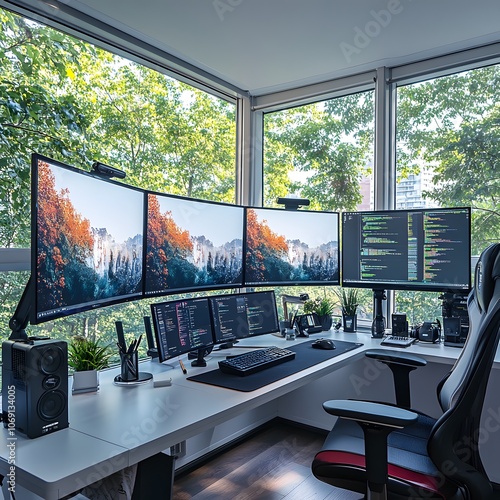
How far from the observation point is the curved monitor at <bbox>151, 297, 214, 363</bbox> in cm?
194

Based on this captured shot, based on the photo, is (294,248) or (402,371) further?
(294,248)

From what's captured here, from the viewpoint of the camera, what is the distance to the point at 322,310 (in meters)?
2.90

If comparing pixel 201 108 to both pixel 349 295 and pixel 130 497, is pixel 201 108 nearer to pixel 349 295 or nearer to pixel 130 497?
pixel 349 295

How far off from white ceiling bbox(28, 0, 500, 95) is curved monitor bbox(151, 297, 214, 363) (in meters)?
1.49

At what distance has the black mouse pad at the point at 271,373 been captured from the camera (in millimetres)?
1734

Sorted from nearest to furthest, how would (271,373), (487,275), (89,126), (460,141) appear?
(487,275) < (271,373) < (89,126) < (460,141)

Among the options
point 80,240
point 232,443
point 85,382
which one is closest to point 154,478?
point 85,382

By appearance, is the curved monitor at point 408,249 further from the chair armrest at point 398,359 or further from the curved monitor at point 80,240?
the curved monitor at point 80,240

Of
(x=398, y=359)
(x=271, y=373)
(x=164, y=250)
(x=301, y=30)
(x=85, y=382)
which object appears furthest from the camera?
(x=301, y=30)

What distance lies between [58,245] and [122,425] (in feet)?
1.97

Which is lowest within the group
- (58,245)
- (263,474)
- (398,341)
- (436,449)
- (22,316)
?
(263,474)

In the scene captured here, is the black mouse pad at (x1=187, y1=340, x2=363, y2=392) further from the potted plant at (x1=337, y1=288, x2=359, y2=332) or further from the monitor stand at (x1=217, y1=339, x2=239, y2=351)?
the potted plant at (x1=337, y1=288, x2=359, y2=332)

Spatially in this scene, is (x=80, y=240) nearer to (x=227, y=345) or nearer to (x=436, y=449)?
(x=227, y=345)

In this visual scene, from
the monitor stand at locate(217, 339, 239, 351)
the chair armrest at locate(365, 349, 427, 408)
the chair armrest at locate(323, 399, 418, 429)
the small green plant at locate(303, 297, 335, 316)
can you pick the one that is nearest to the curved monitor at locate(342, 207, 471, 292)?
the small green plant at locate(303, 297, 335, 316)
